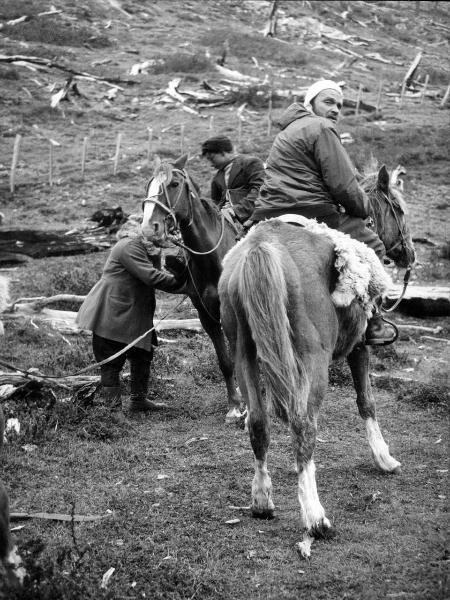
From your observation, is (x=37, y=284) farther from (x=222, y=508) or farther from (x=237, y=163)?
(x=222, y=508)

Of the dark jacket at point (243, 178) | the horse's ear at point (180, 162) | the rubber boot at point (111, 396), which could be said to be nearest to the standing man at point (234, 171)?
the dark jacket at point (243, 178)

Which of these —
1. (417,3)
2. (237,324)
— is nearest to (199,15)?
(417,3)

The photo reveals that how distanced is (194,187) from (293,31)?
37.0 m

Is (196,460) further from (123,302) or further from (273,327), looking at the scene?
(273,327)

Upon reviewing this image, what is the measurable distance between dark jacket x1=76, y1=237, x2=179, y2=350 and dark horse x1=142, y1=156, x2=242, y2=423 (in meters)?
0.37

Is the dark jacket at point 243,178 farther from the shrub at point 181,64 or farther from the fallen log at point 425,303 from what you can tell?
the shrub at point 181,64

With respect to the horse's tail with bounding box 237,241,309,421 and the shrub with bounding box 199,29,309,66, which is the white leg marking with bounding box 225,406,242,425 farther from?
the shrub with bounding box 199,29,309,66

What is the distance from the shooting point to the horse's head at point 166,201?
6.91m

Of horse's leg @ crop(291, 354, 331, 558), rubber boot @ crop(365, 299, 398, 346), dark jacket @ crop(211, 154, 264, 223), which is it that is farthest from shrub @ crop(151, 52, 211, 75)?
horse's leg @ crop(291, 354, 331, 558)

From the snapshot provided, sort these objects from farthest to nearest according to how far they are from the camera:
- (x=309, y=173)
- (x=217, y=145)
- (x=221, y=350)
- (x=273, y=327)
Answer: (x=217, y=145)
(x=221, y=350)
(x=309, y=173)
(x=273, y=327)

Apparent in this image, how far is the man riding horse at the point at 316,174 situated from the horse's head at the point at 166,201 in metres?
1.06

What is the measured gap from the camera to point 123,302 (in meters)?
7.50

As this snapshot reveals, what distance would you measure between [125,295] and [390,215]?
9.25 ft

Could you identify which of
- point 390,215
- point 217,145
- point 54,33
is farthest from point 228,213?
point 54,33
